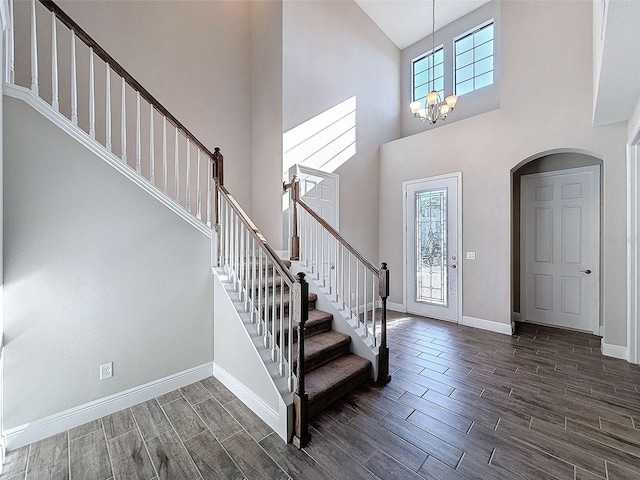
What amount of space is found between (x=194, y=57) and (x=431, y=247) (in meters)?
4.77

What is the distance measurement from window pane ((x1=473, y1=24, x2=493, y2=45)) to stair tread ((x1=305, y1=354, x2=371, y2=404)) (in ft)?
19.9

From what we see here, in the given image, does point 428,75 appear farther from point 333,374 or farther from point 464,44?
point 333,374

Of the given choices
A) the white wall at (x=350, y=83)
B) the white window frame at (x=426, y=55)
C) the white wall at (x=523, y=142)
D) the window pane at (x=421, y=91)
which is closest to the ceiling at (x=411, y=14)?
the white wall at (x=350, y=83)

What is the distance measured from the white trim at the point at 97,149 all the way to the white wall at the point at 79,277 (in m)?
0.05

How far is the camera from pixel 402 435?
6.73 feet

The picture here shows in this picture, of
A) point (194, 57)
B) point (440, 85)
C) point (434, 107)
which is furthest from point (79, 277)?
point (440, 85)

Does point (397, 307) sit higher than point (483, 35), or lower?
lower

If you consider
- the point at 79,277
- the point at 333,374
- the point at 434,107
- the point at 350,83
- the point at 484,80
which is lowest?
the point at 333,374

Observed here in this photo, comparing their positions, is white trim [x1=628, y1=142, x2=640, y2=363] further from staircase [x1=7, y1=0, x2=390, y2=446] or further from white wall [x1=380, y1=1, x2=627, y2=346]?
staircase [x1=7, y1=0, x2=390, y2=446]

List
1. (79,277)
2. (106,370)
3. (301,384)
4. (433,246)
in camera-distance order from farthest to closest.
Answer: (433,246) → (106,370) → (79,277) → (301,384)

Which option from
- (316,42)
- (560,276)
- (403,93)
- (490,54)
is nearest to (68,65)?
(316,42)

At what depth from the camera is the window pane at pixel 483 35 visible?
16.9ft

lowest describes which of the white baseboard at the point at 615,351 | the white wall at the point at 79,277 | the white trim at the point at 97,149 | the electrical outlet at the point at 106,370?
the white baseboard at the point at 615,351

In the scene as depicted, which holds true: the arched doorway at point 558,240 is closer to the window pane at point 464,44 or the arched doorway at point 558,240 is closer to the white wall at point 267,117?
the window pane at point 464,44
